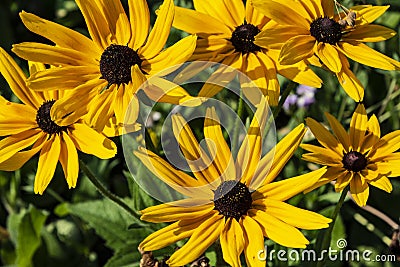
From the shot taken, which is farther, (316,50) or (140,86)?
(316,50)

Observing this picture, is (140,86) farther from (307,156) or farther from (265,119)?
(307,156)

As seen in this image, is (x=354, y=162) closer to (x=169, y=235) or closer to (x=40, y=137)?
(x=169, y=235)

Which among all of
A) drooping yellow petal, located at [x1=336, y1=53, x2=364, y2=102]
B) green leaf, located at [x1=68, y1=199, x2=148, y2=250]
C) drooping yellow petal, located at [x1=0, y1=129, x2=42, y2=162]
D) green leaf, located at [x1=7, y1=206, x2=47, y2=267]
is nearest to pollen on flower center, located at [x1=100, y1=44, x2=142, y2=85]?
drooping yellow petal, located at [x1=0, y1=129, x2=42, y2=162]

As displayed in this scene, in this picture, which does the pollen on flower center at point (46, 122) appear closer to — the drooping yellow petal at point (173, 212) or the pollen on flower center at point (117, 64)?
the pollen on flower center at point (117, 64)

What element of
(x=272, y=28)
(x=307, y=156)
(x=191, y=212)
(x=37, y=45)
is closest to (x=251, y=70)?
(x=272, y=28)

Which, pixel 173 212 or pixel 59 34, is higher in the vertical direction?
pixel 59 34

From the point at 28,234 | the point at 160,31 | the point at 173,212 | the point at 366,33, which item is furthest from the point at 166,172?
the point at 28,234

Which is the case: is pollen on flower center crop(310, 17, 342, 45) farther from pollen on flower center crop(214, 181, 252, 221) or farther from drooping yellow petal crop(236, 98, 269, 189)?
pollen on flower center crop(214, 181, 252, 221)
